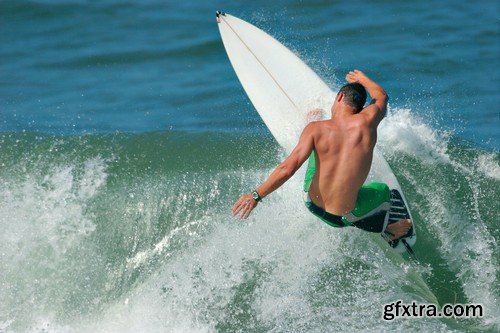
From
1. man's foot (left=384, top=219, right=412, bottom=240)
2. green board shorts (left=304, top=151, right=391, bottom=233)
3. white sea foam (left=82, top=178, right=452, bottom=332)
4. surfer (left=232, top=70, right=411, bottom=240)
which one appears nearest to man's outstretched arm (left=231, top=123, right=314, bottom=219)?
surfer (left=232, top=70, right=411, bottom=240)

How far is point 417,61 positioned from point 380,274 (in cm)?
726

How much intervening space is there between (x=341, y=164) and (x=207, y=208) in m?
2.31

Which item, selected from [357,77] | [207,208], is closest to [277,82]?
[207,208]

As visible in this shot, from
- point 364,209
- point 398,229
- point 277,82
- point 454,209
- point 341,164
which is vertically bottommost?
point 454,209

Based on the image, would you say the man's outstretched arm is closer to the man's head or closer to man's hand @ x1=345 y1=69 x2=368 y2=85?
the man's head

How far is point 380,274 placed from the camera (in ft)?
25.3

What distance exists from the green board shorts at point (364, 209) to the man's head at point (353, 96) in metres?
0.48

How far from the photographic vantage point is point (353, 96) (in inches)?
264

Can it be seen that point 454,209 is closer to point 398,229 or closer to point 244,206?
point 398,229

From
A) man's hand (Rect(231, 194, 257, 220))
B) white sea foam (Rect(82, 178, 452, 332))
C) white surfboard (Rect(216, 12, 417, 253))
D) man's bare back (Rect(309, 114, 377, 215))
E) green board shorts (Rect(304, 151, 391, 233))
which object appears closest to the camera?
man's hand (Rect(231, 194, 257, 220))

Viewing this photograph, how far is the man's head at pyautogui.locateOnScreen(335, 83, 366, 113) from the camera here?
6.70m

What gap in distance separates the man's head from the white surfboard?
1.69 m

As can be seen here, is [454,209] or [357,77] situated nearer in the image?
[357,77]

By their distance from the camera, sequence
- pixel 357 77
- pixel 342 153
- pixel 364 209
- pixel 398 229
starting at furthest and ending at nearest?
pixel 398 229 → pixel 357 77 → pixel 364 209 → pixel 342 153
